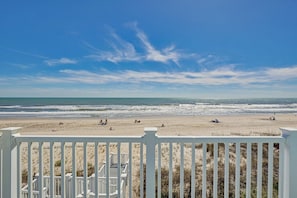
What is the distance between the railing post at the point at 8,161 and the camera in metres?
2.17

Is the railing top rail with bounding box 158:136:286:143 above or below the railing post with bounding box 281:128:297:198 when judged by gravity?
above

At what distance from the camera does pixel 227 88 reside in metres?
34.9

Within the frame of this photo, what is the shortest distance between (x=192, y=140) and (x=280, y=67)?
27449 mm

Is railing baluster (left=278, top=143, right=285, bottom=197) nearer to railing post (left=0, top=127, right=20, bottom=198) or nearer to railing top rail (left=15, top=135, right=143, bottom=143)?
railing top rail (left=15, top=135, right=143, bottom=143)

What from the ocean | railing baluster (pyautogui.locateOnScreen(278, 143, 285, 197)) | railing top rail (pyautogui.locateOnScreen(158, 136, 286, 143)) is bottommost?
the ocean

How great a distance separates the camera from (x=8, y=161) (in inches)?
85.7

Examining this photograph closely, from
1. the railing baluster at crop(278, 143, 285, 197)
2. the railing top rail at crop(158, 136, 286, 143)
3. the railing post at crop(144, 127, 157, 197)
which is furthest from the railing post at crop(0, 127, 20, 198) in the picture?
the railing baluster at crop(278, 143, 285, 197)

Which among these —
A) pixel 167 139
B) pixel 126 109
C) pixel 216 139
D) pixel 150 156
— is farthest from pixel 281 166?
pixel 126 109

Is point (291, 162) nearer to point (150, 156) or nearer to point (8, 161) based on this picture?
point (150, 156)

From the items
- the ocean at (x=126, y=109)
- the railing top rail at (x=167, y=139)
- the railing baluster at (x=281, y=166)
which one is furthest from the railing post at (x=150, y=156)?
the ocean at (x=126, y=109)

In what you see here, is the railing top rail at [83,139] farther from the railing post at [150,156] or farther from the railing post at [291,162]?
the railing post at [291,162]

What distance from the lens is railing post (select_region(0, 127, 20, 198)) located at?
2174 mm

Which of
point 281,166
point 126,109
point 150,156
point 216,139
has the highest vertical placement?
point 216,139

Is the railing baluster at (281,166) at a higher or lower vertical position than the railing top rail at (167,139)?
lower
